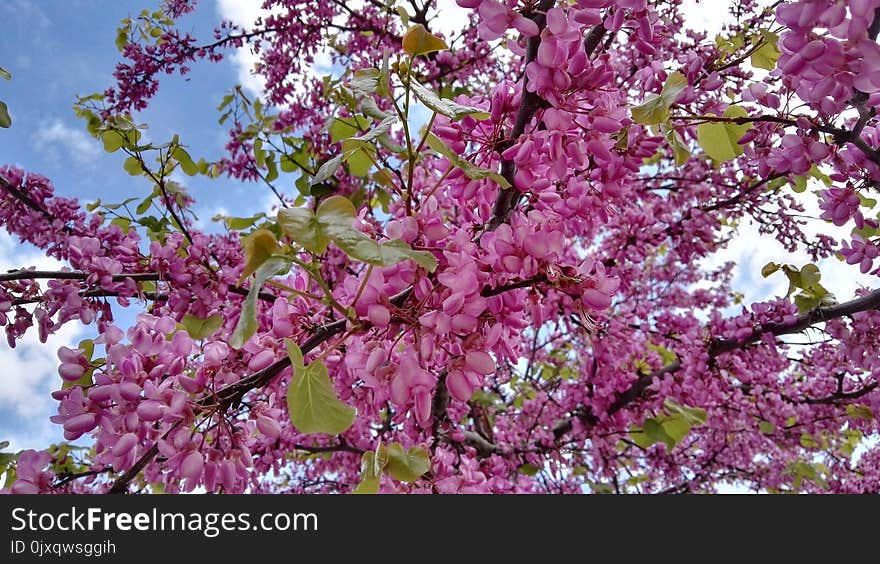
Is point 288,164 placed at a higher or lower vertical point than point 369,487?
higher

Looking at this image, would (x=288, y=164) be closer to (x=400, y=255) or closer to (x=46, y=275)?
(x=46, y=275)

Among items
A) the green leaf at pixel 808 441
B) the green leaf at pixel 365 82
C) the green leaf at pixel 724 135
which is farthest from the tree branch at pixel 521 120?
the green leaf at pixel 808 441

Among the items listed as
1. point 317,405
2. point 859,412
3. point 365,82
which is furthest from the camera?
point 859,412

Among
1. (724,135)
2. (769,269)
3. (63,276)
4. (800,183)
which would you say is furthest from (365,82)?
(800,183)

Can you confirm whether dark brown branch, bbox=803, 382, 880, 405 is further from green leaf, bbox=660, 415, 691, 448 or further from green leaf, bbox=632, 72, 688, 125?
green leaf, bbox=632, 72, 688, 125

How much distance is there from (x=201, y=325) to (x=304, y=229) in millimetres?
1030

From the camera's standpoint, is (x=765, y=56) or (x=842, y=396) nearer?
(x=765, y=56)

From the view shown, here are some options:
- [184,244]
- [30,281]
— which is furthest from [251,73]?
[30,281]

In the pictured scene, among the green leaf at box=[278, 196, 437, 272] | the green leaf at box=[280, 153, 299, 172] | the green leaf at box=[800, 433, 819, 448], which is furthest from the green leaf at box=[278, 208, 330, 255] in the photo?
the green leaf at box=[800, 433, 819, 448]

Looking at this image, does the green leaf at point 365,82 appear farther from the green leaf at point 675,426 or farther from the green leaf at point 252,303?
the green leaf at point 675,426

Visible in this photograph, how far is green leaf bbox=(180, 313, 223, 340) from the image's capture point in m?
1.64

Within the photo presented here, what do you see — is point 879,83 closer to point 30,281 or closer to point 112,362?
point 112,362

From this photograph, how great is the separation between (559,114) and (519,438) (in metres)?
3.28

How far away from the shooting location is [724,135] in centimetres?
163
